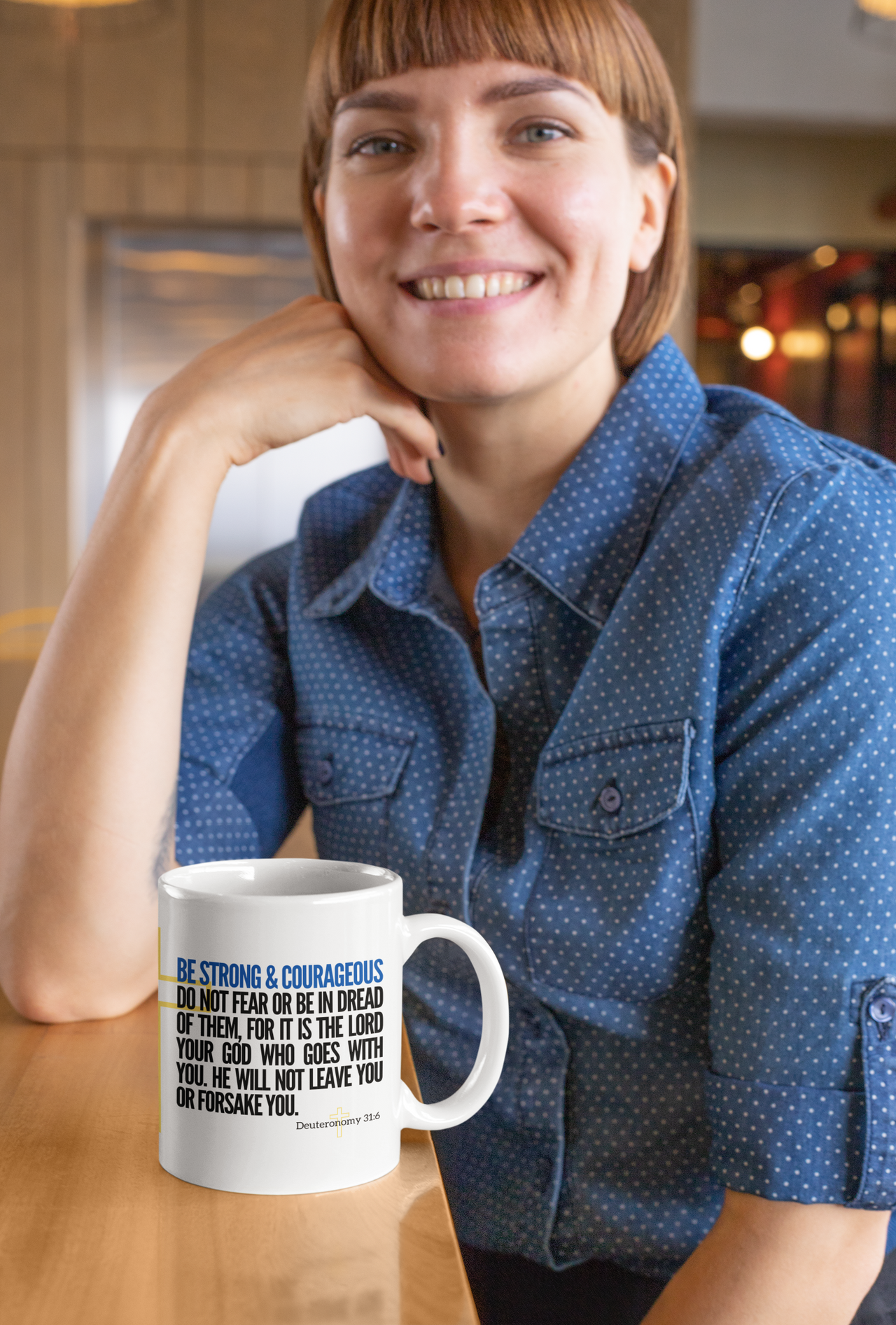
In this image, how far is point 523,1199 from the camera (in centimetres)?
86

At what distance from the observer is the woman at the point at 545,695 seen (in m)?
0.67

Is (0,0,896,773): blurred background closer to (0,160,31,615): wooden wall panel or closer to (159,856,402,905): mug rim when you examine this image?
(0,160,31,615): wooden wall panel

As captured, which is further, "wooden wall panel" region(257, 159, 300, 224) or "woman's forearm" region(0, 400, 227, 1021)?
"wooden wall panel" region(257, 159, 300, 224)

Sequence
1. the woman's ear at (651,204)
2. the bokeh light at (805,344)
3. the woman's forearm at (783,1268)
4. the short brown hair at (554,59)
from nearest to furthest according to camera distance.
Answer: the woman's forearm at (783,1268) → the short brown hair at (554,59) → the woman's ear at (651,204) → the bokeh light at (805,344)

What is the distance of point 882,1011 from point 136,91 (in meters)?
4.42

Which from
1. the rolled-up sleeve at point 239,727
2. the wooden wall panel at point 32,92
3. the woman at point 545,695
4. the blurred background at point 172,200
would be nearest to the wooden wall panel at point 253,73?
the blurred background at point 172,200

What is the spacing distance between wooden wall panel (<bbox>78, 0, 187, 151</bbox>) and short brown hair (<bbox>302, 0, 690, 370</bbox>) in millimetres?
3655

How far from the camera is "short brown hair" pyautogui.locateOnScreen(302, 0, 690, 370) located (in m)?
0.84

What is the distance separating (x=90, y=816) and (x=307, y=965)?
1.17 feet

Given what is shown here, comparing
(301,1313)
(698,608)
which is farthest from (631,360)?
(301,1313)

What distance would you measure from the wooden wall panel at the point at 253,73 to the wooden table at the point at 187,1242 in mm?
4253

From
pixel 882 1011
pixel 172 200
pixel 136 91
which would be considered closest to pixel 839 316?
pixel 172 200

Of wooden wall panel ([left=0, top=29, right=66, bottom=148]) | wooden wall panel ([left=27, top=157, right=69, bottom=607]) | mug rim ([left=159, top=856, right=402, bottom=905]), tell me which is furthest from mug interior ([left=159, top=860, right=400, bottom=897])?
wooden wall panel ([left=0, top=29, right=66, bottom=148])

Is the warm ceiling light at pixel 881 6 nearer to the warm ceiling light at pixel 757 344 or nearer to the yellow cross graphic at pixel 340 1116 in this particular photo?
the warm ceiling light at pixel 757 344
